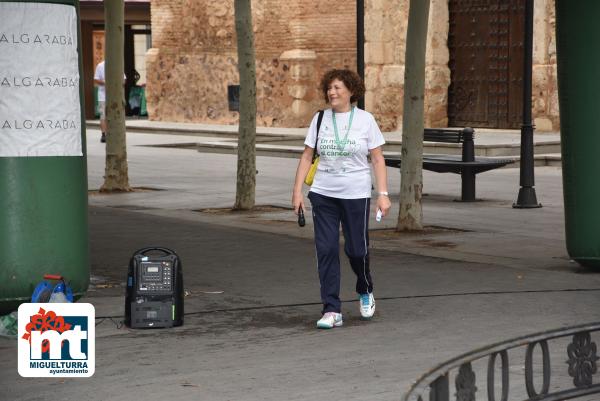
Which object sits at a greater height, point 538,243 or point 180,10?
point 180,10

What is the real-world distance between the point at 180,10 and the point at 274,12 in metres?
3.94

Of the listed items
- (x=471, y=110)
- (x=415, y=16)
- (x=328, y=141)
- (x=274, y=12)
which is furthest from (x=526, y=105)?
(x=274, y=12)

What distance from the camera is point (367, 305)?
9.89 m

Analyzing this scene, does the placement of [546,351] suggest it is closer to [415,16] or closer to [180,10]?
[415,16]

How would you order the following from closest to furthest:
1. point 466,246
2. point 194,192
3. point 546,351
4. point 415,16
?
point 546,351
point 466,246
point 415,16
point 194,192

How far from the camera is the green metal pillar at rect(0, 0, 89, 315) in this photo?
30.4 ft

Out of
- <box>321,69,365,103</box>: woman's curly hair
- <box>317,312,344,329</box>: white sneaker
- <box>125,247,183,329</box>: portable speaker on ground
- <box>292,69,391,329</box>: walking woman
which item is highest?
<box>321,69,365,103</box>: woman's curly hair

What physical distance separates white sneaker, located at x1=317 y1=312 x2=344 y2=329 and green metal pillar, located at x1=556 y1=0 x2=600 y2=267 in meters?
3.03

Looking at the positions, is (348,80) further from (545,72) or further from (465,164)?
(545,72)

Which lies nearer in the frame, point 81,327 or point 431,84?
point 81,327

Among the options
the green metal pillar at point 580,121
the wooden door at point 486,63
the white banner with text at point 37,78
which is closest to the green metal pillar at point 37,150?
the white banner with text at point 37,78

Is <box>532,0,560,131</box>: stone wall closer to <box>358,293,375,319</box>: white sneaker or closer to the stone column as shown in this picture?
the stone column

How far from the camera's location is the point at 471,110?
31422mm
